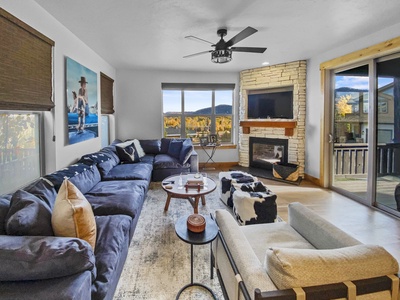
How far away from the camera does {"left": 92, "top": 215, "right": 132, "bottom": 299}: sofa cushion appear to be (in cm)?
150

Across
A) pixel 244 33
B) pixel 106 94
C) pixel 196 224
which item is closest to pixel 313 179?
pixel 244 33

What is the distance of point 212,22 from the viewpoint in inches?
127

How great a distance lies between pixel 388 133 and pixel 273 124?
8.02 ft

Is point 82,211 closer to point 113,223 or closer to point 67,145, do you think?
point 113,223

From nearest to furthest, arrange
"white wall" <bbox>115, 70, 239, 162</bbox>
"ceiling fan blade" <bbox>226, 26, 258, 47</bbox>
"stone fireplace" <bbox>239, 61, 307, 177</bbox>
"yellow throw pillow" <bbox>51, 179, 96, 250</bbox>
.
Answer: "yellow throw pillow" <bbox>51, 179, 96, 250</bbox>
"ceiling fan blade" <bbox>226, 26, 258, 47</bbox>
"stone fireplace" <bbox>239, 61, 307, 177</bbox>
"white wall" <bbox>115, 70, 239, 162</bbox>

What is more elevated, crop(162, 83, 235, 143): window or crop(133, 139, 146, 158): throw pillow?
crop(162, 83, 235, 143): window

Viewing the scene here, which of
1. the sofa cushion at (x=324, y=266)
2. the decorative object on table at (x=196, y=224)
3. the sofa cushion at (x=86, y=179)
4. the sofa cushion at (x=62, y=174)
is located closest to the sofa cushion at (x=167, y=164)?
the sofa cushion at (x=86, y=179)

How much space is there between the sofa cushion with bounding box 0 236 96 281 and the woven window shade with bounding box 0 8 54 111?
154 cm

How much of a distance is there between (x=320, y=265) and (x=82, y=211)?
138cm

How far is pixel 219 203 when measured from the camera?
4.07 m

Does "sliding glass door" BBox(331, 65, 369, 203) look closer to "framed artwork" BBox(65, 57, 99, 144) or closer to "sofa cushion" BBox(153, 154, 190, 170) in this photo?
"sofa cushion" BBox(153, 154, 190, 170)

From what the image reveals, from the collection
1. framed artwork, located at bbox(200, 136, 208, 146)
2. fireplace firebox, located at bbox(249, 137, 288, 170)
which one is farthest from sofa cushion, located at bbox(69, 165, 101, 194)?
fireplace firebox, located at bbox(249, 137, 288, 170)

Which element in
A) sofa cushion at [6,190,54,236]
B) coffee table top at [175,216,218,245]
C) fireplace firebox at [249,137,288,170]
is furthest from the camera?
fireplace firebox at [249,137,288,170]

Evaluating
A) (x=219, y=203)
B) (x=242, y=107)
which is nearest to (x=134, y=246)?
(x=219, y=203)
